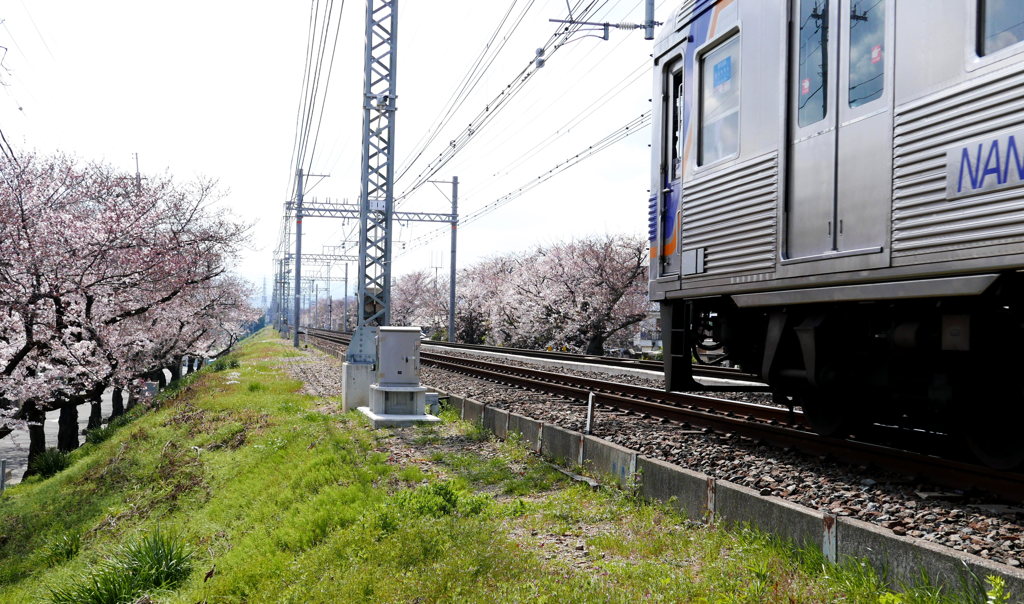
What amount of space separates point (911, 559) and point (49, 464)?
67.1 ft

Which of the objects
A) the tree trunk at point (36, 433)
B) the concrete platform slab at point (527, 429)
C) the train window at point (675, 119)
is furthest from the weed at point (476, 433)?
the tree trunk at point (36, 433)

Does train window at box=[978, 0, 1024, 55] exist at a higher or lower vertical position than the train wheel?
higher

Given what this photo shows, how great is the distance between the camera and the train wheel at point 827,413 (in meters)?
6.12

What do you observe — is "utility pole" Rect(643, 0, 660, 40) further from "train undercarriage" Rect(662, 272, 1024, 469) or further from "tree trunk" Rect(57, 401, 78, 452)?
"tree trunk" Rect(57, 401, 78, 452)

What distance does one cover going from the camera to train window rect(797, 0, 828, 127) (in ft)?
17.8

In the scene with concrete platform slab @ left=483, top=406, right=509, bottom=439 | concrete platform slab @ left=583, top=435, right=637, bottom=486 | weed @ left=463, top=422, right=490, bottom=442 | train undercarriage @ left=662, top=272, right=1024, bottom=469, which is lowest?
weed @ left=463, top=422, right=490, bottom=442

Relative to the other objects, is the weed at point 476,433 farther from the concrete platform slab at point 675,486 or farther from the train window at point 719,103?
the train window at point 719,103

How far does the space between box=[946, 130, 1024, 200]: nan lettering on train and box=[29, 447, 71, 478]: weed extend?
2003cm

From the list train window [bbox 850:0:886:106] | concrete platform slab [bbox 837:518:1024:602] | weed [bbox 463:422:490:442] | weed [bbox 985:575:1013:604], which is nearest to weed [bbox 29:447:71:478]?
weed [bbox 463:422:490:442]

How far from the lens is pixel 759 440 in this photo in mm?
6867

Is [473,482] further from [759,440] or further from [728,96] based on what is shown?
[728,96]

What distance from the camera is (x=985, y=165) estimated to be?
13.2 ft

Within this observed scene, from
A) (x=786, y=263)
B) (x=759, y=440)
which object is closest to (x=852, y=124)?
(x=786, y=263)

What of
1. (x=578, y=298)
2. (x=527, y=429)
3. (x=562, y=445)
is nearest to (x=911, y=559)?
(x=562, y=445)
